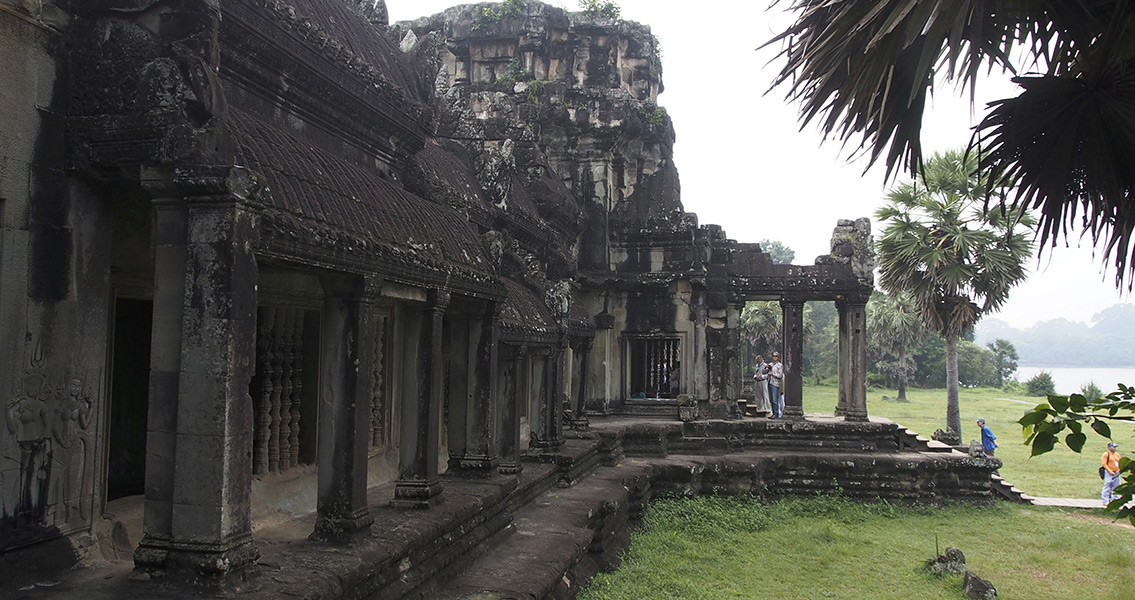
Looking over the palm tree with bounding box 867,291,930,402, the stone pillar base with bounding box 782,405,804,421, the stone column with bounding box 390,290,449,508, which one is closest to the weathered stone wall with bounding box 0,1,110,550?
the stone column with bounding box 390,290,449,508

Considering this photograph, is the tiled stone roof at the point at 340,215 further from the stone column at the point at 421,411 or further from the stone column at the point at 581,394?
the stone column at the point at 581,394

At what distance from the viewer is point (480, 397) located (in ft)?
26.9

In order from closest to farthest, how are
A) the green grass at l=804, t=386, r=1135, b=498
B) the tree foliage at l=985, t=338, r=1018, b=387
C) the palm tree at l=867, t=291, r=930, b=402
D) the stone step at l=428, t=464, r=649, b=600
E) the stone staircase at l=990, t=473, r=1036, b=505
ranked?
the stone step at l=428, t=464, r=649, b=600, the stone staircase at l=990, t=473, r=1036, b=505, the green grass at l=804, t=386, r=1135, b=498, the palm tree at l=867, t=291, r=930, b=402, the tree foliage at l=985, t=338, r=1018, b=387

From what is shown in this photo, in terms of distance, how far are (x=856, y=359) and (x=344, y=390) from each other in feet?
49.1

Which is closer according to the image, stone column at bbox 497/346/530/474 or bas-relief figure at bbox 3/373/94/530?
bas-relief figure at bbox 3/373/94/530

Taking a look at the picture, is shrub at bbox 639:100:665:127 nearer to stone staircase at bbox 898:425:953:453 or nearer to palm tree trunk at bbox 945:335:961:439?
stone staircase at bbox 898:425:953:453

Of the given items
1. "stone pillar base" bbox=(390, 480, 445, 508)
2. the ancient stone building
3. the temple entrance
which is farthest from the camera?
the temple entrance

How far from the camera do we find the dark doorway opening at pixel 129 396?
213 inches

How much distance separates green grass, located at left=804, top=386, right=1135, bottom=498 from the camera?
63.0ft

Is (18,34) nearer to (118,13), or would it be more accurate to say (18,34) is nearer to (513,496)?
(118,13)

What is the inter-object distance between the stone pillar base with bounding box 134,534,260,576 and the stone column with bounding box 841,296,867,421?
15927mm

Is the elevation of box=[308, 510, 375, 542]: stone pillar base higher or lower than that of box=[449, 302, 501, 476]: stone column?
lower

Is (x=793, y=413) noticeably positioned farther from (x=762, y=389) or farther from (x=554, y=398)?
(x=554, y=398)

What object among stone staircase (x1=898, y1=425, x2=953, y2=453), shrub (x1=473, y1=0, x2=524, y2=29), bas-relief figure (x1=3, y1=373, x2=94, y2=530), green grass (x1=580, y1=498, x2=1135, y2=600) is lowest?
green grass (x1=580, y1=498, x2=1135, y2=600)
